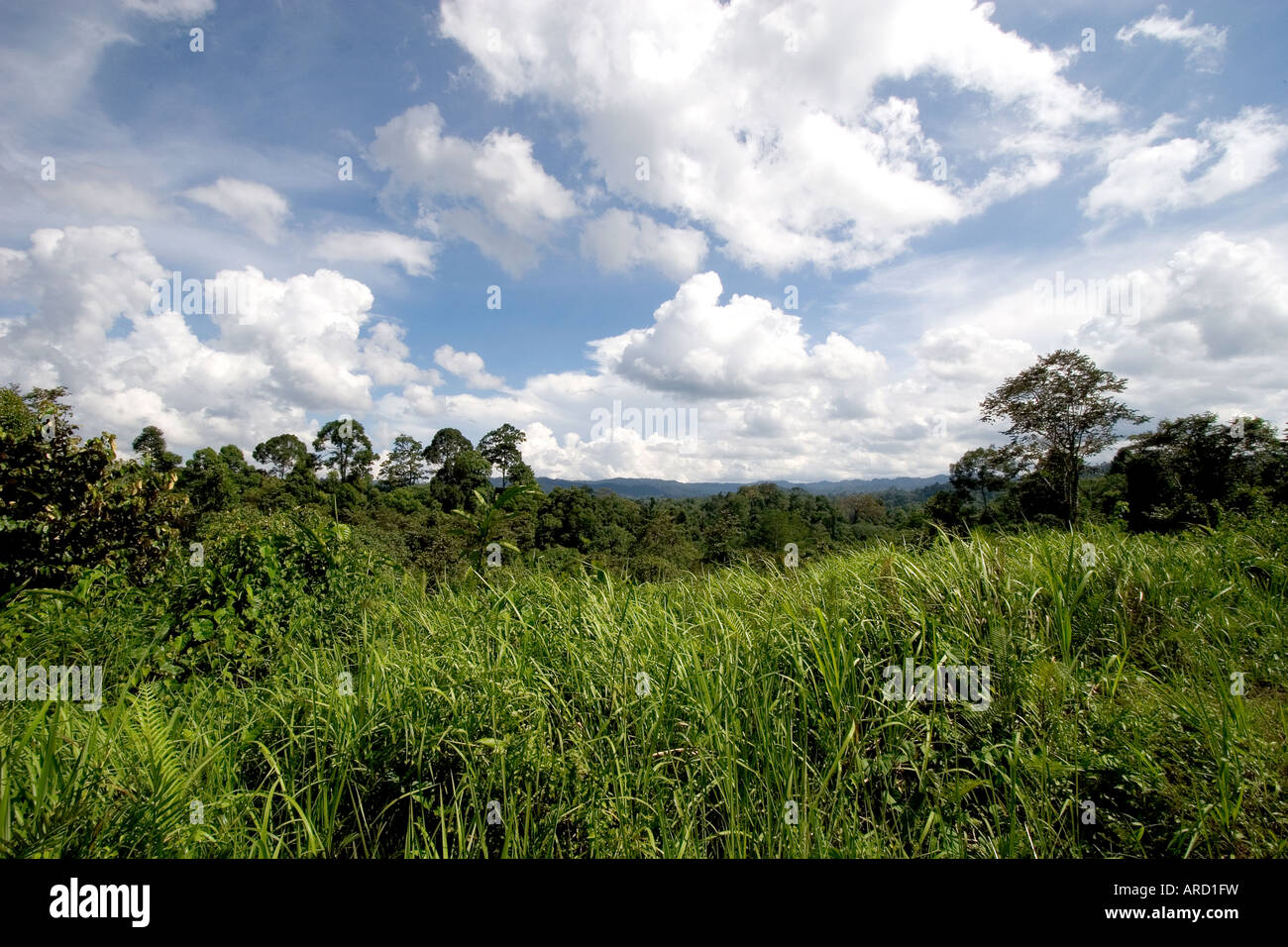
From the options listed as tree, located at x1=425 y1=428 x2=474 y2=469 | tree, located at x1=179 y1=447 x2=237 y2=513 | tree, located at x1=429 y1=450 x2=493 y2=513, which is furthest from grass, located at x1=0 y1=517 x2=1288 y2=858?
tree, located at x1=425 y1=428 x2=474 y2=469

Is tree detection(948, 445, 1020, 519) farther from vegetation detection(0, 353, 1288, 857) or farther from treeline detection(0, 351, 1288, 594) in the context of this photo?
vegetation detection(0, 353, 1288, 857)

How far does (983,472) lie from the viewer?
21.3m

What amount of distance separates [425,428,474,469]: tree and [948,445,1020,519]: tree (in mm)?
29017

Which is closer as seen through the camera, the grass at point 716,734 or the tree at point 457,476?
the grass at point 716,734

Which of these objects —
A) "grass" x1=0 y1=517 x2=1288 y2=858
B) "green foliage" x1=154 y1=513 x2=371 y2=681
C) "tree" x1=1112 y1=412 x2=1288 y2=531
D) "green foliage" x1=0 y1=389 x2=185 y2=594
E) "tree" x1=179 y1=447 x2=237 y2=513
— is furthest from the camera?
"tree" x1=179 y1=447 x2=237 y2=513

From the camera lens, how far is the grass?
6.51ft

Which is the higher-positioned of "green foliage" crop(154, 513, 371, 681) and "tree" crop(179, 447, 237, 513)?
"tree" crop(179, 447, 237, 513)

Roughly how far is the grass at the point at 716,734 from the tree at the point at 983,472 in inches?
752

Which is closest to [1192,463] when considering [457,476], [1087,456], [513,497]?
[1087,456]

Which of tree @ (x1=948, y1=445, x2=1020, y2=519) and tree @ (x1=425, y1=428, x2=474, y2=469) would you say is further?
tree @ (x1=425, y1=428, x2=474, y2=469)

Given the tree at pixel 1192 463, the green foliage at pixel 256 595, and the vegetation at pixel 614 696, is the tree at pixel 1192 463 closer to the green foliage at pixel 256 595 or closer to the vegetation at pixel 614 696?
the vegetation at pixel 614 696

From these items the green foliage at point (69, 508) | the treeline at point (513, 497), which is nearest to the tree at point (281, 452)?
the treeline at point (513, 497)

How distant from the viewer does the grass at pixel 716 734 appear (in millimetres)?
1983
